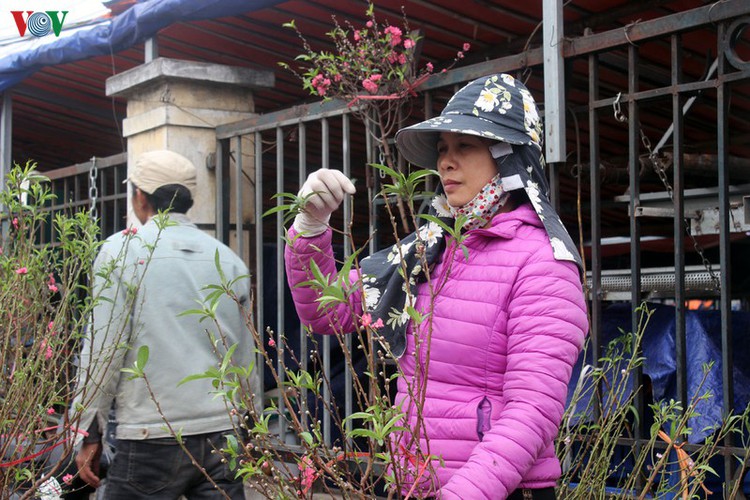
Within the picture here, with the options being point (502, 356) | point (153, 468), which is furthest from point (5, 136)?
point (502, 356)

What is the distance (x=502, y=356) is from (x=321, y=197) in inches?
23.2

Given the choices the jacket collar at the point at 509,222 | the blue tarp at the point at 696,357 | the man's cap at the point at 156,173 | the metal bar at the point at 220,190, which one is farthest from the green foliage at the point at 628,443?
the metal bar at the point at 220,190

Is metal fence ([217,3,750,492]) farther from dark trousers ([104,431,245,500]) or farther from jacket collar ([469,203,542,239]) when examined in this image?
dark trousers ([104,431,245,500])

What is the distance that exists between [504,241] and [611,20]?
2.69 m

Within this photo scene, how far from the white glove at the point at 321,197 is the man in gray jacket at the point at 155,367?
0.95 metres

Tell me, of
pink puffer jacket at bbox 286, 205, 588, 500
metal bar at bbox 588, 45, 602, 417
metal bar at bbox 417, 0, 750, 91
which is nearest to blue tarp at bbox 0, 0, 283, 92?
metal bar at bbox 417, 0, 750, 91

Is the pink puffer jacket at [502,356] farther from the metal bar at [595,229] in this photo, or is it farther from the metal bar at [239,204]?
the metal bar at [239,204]

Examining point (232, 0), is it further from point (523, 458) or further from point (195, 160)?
point (523, 458)

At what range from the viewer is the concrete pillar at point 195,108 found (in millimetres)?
4840

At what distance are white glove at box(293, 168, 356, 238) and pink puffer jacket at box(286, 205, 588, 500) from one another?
199 millimetres

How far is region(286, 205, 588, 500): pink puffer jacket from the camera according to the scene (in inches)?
74.1

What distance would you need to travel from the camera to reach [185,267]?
3.39m

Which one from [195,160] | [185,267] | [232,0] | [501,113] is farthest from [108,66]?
[501,113]

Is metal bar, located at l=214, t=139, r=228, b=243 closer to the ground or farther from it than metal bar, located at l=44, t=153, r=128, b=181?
closer to the ground
